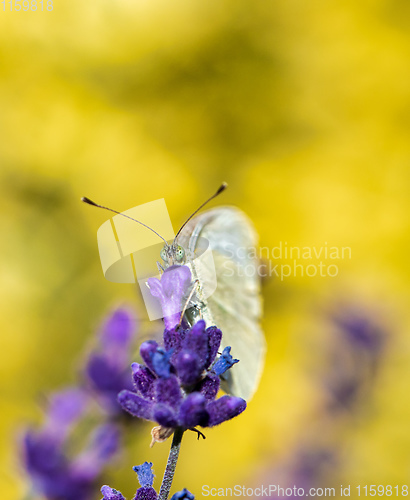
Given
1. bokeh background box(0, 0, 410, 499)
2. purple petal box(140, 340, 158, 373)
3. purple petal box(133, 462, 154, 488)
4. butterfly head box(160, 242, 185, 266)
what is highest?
bokeh background box(0, 0, 410, 499)

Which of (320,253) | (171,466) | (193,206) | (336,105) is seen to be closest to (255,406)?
(320,253)

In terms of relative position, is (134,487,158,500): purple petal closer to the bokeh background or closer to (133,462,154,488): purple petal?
(133,462,154,488): purple petal

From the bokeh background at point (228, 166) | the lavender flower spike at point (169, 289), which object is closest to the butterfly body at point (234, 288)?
the lavender flower spike at point (169, 289)

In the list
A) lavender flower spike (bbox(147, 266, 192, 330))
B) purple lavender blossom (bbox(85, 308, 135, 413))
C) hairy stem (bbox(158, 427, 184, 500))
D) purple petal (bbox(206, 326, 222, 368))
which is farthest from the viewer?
purple lavender blossom (bbox(85, 308, 135, 413))

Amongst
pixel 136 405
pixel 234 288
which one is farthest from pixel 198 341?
pixel 234 288

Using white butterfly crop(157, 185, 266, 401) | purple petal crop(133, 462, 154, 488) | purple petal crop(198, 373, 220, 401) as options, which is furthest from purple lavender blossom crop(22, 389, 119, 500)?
purple petal crop(198, 373, 220, 401)
